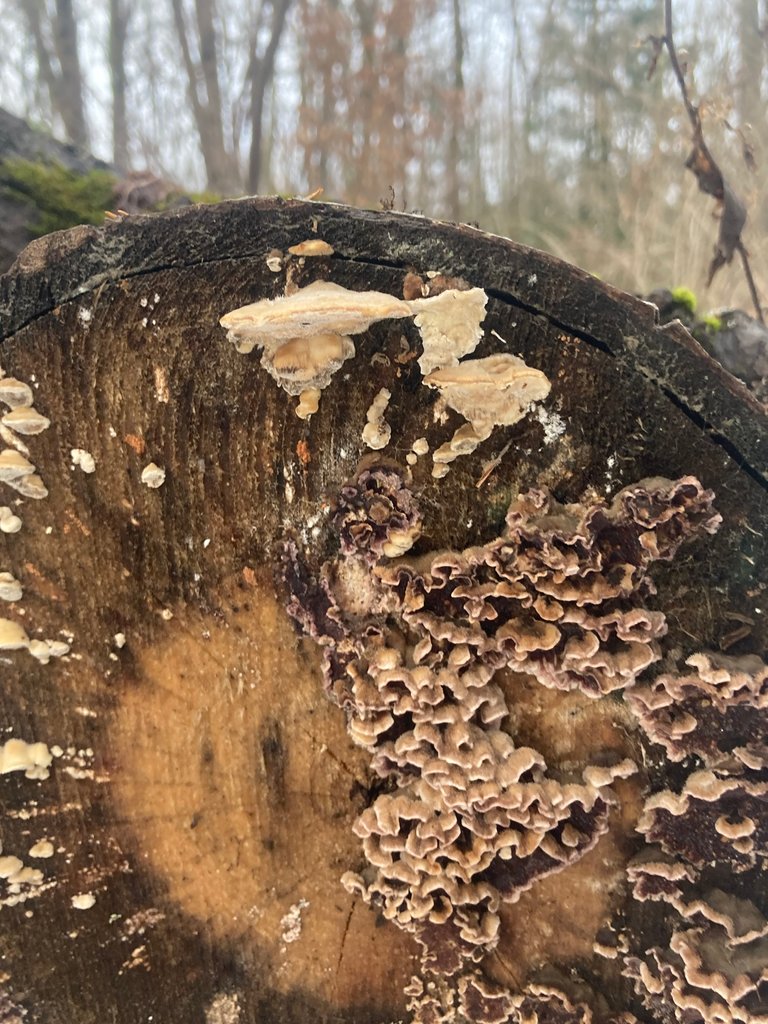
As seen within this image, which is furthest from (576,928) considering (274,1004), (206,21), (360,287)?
(206,21)

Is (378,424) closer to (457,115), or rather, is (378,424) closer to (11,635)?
(11,635)

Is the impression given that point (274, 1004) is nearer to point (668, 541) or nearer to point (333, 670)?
point (333, 670)

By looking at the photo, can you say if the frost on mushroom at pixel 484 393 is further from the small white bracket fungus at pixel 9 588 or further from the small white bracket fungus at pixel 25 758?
the small white bracket fungus at pixel 25 758

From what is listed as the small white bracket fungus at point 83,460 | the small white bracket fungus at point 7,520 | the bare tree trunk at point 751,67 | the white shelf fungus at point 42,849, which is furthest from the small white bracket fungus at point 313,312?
the bare tree trunk at point 751,67

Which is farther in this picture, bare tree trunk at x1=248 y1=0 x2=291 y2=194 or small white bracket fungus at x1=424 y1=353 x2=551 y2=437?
bare tree trunk at x1=248 y1=0 x2=291 y2=194

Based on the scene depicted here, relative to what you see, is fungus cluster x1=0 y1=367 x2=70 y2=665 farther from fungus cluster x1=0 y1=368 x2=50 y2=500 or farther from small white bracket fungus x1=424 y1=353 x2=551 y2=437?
small white bracket fungus x1=424 y1=353 x2=551 y2=437

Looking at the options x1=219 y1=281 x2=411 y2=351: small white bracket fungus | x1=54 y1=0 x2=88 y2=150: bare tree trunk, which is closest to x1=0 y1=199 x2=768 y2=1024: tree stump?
x1=219 y1=281 x2=411 y2=351: small white bracket fungus
